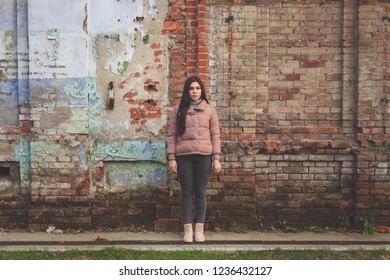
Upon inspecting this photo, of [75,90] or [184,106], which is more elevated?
[75,90]

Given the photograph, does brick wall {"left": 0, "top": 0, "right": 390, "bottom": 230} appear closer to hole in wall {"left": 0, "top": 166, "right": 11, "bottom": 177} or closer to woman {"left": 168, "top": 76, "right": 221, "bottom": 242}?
hole in wall {"left": 0, "top": 166, "right": 11, "bottom": 177}

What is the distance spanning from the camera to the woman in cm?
597

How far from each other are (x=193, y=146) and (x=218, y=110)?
95 cm

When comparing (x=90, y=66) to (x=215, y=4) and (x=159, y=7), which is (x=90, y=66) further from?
(x=215, y=4)

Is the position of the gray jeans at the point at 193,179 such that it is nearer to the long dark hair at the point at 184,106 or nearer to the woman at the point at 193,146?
the woman at the point at 193,146

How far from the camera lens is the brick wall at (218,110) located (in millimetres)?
6684

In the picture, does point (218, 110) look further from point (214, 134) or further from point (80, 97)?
point (80, 97)

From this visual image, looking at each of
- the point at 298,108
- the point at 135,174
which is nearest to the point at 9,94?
the point at 135,174

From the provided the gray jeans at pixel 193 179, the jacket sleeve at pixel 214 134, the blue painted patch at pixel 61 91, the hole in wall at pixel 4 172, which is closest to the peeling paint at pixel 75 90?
the blue painted patch at pixel 61 91

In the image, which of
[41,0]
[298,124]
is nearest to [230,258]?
[298,124]

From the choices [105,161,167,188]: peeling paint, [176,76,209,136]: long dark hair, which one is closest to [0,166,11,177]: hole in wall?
[105,161,167,188]: peeling paint

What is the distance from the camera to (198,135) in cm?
596

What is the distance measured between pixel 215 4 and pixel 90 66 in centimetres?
164

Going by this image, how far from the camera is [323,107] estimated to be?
22.4 ft
